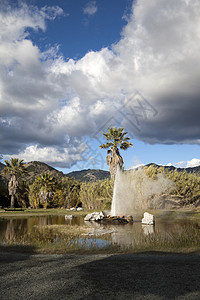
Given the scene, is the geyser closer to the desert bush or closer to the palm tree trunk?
the desert bush

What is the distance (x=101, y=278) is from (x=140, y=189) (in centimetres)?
2434

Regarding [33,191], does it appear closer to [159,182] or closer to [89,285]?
[159,182]

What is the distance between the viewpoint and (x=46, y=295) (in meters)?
5.27

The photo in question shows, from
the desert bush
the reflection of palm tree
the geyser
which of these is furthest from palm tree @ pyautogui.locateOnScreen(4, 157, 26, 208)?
the reflection of palm tree

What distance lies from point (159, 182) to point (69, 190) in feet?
64.0

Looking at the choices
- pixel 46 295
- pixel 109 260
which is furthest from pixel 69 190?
pixel 46 295

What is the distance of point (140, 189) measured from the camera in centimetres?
3012

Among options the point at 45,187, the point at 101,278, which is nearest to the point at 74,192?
the point at 45,187

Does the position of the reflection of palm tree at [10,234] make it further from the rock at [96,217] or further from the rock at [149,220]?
the rock at [149,220]

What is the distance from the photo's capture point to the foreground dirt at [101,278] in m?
5.31

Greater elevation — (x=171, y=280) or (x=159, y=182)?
(x=159, y=182)

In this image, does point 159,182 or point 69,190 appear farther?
point 69,190

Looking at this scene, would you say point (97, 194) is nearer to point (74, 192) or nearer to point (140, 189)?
point (74, 192)

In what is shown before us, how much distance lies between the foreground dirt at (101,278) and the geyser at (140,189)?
19.8 m
